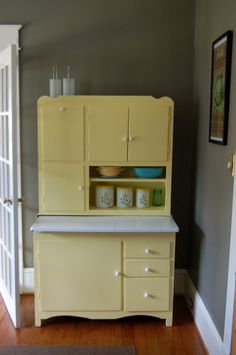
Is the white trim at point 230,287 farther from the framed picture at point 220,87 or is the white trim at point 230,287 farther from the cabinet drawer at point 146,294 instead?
the cabinet drawer at point 146,294

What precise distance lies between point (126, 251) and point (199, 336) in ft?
2.50

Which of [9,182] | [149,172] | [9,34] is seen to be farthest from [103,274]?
[9,34]

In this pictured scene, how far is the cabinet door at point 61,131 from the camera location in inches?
107

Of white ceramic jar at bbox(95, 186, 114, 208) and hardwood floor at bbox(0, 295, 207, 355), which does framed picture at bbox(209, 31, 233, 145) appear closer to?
white ceramic jar at bbox(95, 186, 114, 208)

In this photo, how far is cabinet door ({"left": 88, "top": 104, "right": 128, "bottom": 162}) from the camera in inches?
107

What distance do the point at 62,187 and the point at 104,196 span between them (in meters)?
0.32

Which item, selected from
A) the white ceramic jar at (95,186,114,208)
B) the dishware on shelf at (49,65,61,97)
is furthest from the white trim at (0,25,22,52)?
the white ceramic jar at (95,186,114,208)

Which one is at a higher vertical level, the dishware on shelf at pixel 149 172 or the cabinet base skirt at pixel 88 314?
the dishware on shelf at pixel 149 172

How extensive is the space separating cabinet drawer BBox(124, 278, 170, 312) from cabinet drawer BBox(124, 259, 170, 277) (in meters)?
0.04

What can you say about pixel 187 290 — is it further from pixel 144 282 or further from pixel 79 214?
pixel 79 214

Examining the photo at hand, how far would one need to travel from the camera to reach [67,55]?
3.00 meters

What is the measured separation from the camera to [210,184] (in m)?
2.54

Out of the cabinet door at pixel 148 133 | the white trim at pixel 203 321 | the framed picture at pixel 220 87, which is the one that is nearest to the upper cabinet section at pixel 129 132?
the cabinet door at pixel 148 133

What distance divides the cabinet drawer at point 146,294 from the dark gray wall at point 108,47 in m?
1.21
